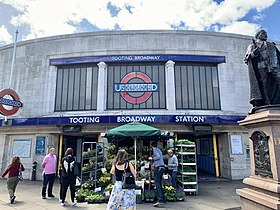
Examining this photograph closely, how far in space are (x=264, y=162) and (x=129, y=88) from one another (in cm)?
1024

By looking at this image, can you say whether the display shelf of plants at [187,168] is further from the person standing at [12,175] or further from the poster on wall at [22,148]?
the poster on wall at [22,148]

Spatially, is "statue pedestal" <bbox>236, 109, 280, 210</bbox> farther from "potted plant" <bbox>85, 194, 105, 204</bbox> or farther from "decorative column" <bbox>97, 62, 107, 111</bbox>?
"decorative column" <bbox>97, 62, 107, 111</bbox>

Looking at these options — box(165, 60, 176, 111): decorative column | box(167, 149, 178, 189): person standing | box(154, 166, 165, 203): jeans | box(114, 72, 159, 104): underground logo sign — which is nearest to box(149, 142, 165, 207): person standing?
box(154, 166, 165, 203): jeans

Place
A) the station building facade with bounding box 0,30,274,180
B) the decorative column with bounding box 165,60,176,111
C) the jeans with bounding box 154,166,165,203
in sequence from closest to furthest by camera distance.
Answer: the jeans with bounding box 154,166,165,203 → the station building facade with bounding box 0,30,274,180 → the decorative column with bounding box 165,60,176,111

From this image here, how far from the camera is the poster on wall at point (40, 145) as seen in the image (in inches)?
532

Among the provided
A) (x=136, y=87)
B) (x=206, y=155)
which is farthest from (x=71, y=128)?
(x=206, y=155)

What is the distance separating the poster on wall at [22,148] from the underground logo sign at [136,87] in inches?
282

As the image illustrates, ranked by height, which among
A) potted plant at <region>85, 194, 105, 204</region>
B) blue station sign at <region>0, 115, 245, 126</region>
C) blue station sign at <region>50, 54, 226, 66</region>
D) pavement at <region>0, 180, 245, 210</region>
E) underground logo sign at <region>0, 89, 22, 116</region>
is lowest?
pavement at <region>0, 180, 245, 210</region>

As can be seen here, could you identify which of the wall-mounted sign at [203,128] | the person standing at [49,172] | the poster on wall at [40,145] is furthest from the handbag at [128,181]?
the poster on wall at [40,145]

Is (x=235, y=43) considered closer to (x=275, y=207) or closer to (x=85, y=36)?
(x=85, y=36)

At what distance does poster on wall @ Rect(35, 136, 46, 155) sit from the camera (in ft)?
44.3

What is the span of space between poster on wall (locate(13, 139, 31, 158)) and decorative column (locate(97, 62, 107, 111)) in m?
5.61

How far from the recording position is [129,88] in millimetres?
13742

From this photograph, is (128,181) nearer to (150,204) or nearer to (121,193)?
(121,193)
